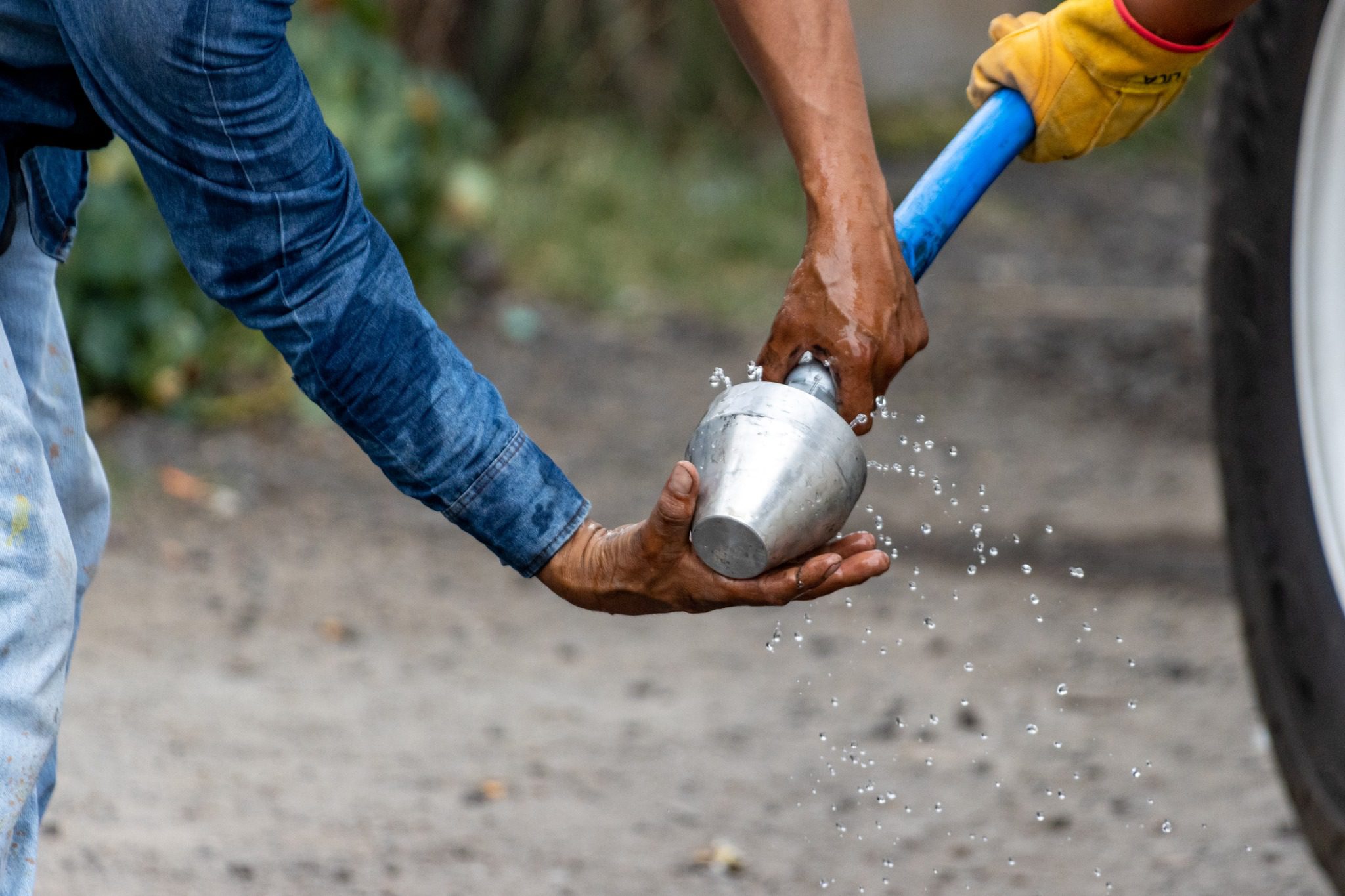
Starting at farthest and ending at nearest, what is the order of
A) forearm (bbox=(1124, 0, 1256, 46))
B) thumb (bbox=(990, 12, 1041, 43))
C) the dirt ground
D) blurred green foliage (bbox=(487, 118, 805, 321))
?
1. blurred green foliage (bbox=(487, 118, 805, 321))
2. the dirt ground
3. thumb (bbox=(990, 12, 1041, 43))
4. forearm (bbox=(1124, 0, 1256, 46))

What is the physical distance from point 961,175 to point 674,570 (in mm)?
469

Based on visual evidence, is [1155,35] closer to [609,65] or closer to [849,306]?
[849,306]

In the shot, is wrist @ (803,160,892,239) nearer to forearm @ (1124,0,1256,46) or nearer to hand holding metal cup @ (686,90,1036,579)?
hand holding metal cup @ (686,90,1036,579)

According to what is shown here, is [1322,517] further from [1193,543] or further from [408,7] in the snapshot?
[408,7]

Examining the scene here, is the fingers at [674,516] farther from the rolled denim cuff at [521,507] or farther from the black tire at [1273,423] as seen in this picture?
the black tire at [1273,423]

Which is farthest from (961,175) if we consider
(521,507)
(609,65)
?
(609,65)

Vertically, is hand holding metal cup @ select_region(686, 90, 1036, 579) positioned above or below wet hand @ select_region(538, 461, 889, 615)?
above

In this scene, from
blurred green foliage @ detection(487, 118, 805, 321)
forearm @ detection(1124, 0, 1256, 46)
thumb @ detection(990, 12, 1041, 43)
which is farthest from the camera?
blurred green foliage @ detection(487, 118, 805, 321)

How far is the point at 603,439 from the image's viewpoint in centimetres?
380

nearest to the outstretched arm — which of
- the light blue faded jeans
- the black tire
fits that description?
the light blue faded jeans

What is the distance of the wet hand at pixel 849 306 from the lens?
1275 millimetres

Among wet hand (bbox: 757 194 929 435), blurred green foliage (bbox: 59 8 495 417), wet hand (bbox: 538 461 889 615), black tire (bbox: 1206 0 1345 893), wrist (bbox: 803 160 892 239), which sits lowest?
blurred green foliage (bbox: 59 8 495 417)

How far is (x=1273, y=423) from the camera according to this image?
186 cm

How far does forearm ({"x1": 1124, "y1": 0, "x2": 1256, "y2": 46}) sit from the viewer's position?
4.52ft
